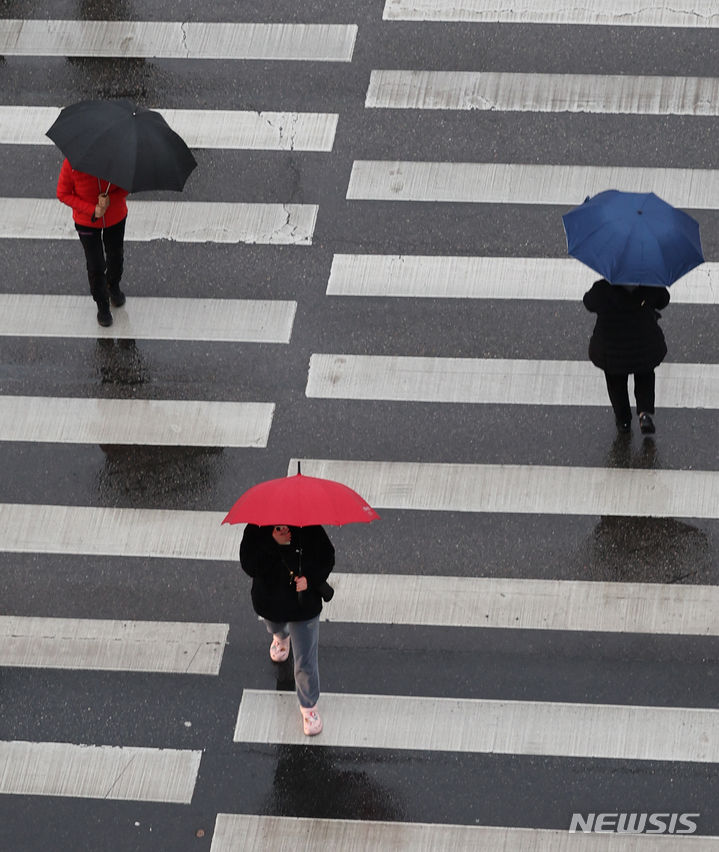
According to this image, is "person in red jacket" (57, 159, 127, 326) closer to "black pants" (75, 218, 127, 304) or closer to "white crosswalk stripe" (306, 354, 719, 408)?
"black pants" (75, 218, 127, 304)

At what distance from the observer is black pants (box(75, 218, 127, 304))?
31.4 ft

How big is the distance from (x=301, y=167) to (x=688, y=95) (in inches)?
125

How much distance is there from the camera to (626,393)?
8898 mm

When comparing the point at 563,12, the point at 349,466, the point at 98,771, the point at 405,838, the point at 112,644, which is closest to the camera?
the point at 405,838

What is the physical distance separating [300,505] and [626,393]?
317 cm

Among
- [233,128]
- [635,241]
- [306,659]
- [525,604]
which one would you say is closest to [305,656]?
[306,659]

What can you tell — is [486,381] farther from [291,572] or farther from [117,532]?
[291,572]

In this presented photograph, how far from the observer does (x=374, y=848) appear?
721 centimetres

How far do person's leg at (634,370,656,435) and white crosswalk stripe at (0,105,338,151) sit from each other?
3595 millimetres

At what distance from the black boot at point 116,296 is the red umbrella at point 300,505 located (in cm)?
377

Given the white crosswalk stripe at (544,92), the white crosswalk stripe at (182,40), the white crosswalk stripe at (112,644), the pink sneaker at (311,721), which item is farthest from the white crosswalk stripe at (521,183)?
the pink sneaker at (311,721)

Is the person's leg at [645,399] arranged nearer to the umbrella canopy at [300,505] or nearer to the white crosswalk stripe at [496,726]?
the white crosswalk stripe at [496,726]

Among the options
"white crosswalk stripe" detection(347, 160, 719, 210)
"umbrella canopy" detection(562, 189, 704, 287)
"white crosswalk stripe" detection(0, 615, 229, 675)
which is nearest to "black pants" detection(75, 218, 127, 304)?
"white crosswalk stripe" detection(347, 160, 719, 210)

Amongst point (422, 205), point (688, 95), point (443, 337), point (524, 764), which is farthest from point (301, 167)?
point (524, 764)
